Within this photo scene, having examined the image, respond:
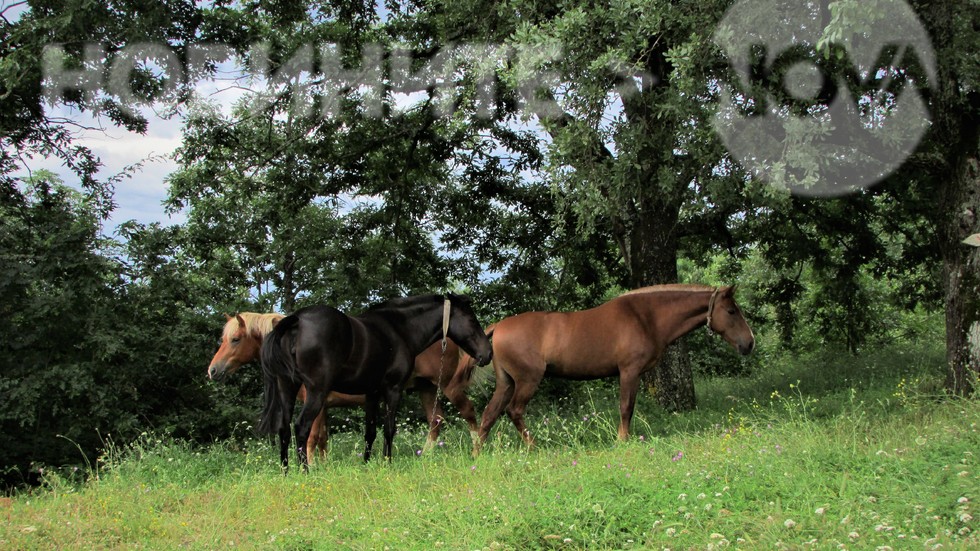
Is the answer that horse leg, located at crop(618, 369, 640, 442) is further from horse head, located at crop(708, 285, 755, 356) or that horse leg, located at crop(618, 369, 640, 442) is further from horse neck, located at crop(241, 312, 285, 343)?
horse neck, located at crop(241, 312, 285, 343)

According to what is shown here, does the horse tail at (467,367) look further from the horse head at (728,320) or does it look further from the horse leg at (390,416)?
the horse head at (728,320)

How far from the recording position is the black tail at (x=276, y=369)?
924 centimetres

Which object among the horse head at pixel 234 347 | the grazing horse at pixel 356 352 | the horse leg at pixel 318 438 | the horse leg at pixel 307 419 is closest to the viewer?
the horse leg at pixel 307 419

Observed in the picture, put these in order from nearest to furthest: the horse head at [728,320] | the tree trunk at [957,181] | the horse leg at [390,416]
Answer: the horse leg at [390,416]
the horse head at [728,320]
the tree trunk at [957,181]

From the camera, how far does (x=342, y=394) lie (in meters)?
11.3

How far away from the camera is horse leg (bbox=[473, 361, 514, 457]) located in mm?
9961

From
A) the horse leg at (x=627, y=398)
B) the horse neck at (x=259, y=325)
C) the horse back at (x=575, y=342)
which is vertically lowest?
the horse leg at (x=627, y=398)

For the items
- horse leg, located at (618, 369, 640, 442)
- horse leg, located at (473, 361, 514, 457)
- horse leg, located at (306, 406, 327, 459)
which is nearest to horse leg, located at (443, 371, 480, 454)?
horse leg, located at (473, 361, 514, 457)

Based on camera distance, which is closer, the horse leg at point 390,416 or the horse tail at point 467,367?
the horse leg at point 390,416

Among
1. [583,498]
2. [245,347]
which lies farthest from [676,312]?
[245,347]

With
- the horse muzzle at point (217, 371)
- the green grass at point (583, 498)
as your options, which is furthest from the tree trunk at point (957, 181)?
the horse muzzle at point (217, 371)

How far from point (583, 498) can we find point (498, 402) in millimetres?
4315

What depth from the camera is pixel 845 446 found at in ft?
22.0

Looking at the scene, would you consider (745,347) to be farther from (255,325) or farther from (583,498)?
(255,325)
